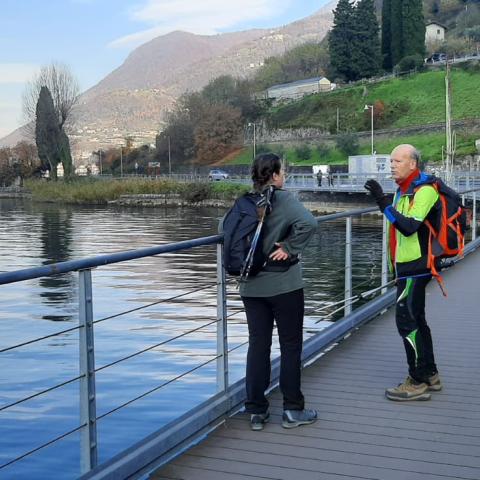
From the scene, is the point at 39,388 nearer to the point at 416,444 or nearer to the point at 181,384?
the point at 181,384

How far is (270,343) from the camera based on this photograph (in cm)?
441

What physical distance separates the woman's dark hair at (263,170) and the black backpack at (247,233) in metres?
0.07

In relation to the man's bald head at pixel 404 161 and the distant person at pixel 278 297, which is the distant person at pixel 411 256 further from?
the distant person at pixel 278 297

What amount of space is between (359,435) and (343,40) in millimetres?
103875

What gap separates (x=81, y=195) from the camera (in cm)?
8300

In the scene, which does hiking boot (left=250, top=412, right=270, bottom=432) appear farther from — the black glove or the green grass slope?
the green grass slope

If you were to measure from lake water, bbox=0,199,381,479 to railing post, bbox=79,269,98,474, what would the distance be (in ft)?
5.26

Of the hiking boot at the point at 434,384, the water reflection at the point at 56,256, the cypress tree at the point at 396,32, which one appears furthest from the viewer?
the cypress tree at the point at 396,32

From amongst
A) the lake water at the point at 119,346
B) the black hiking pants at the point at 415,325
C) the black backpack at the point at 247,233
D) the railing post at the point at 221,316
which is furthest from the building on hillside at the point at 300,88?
the black backpack at the point at 247,233

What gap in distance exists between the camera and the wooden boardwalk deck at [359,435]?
3.83 m

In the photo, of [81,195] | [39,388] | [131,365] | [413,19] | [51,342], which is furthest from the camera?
[413,19]

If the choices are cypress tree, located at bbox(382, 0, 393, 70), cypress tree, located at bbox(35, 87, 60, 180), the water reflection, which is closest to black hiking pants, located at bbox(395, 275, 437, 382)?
the water reflection

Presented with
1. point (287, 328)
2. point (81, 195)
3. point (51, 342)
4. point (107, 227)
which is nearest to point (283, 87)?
point (81, 195)

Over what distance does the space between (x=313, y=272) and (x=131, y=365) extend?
1086 cm
